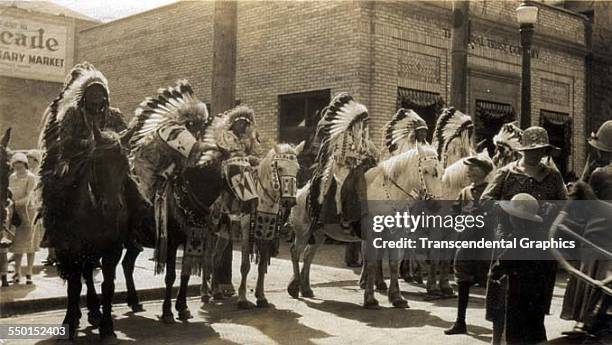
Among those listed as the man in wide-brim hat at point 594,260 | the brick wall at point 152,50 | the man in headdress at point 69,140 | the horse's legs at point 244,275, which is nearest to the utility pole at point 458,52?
the horse's legs at point 244,275

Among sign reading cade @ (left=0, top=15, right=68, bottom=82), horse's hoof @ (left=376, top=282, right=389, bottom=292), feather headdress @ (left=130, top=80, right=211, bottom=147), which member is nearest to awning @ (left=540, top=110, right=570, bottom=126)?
horse's hoof @ (left=376, top=282, right=389, bottom=292)

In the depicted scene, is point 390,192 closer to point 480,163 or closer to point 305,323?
point 480,163

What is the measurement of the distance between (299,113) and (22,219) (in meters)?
7.25

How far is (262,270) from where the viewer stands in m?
8.17

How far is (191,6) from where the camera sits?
664 inches

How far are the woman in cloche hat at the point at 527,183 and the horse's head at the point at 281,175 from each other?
2944 millimetres

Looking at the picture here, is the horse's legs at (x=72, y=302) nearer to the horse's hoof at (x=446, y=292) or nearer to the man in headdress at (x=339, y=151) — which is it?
the man in headdress at (x=339, y=151)

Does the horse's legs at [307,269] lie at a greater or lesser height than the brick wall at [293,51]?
lesser

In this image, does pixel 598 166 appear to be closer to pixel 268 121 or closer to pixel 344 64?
pixel 344 64

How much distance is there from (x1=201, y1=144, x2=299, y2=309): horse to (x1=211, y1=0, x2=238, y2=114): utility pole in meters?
1.35

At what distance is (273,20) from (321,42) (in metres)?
1.72

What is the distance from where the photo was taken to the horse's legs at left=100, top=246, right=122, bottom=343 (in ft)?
19.1

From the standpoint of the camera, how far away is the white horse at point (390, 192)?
325 inches

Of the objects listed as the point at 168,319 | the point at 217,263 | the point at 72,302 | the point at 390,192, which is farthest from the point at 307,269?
the point at 72,302
